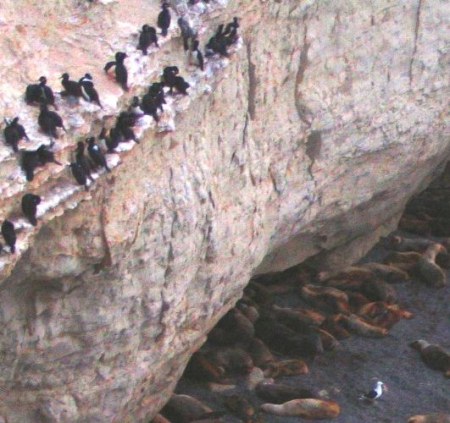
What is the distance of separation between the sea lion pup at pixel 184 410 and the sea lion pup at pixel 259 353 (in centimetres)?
79

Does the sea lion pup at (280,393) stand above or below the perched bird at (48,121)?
below

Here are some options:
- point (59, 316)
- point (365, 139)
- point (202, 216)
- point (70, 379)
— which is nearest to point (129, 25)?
point (202, 216)

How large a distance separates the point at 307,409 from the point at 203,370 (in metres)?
0.91

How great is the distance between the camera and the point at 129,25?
650 cm

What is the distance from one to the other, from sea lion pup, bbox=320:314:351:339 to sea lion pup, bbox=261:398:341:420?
1.22 m

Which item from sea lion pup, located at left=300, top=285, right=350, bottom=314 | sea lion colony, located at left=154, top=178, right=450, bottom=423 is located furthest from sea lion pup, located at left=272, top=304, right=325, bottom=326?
sea lion pup, located at left=300, top=285, right=350, bottom=314

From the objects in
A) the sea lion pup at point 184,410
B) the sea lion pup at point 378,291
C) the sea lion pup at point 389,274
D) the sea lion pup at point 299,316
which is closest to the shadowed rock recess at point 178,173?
the sea lion pup at point 184,410

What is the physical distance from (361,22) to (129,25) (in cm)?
250

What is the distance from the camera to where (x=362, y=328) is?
9.62 metres

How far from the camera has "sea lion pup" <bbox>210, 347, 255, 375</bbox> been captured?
8.82m

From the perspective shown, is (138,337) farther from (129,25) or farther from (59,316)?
(129,25)

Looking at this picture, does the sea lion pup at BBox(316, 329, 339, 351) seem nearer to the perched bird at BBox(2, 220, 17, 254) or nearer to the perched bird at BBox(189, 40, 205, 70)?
the perched bird at BBox(189, 40, 205, 70)

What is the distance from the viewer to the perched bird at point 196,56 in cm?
665

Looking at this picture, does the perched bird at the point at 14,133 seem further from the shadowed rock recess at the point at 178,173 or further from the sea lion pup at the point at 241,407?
the sea lion pup at the point at 241,407
